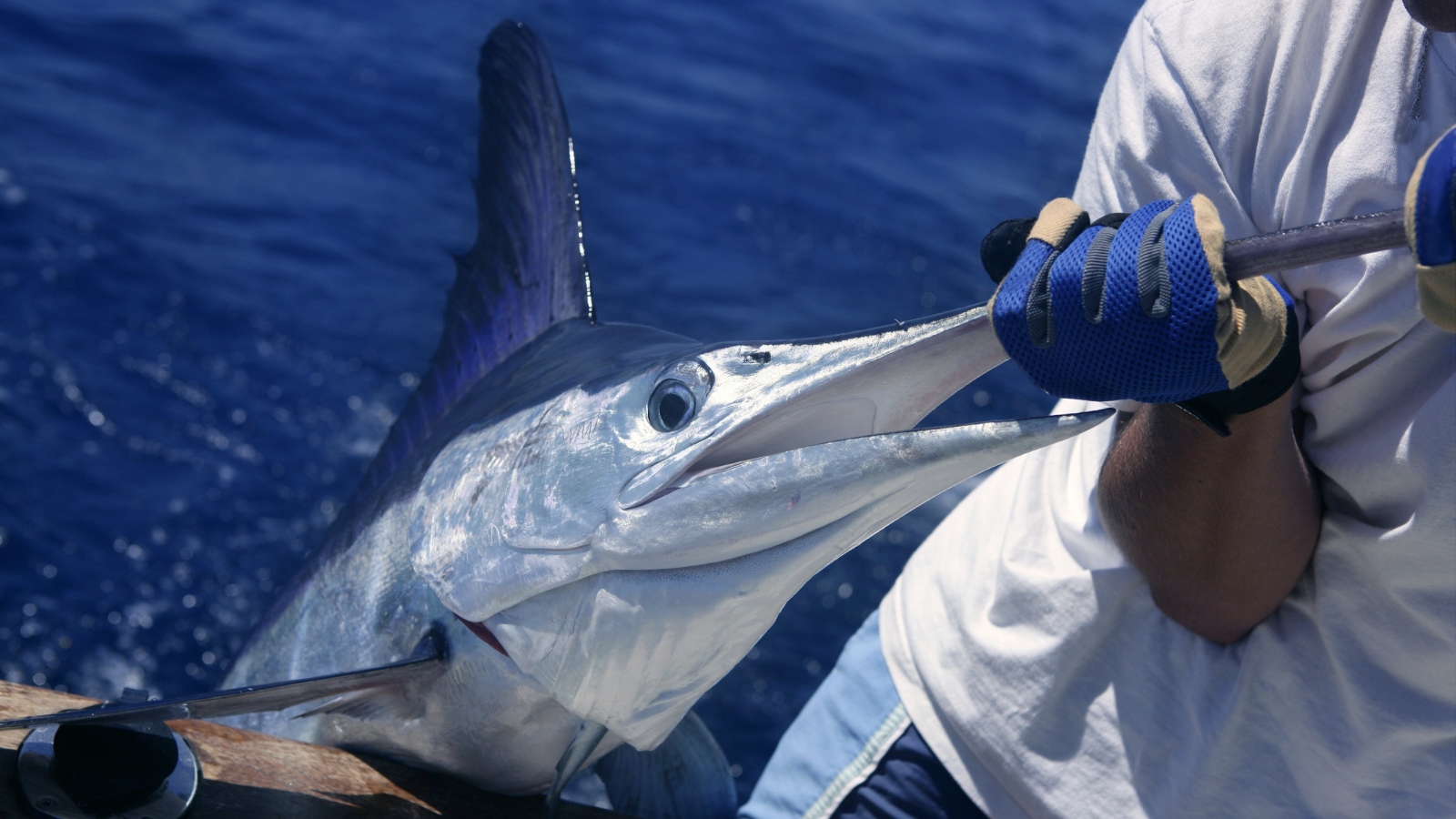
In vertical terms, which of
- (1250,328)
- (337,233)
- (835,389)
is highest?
(1250,328)

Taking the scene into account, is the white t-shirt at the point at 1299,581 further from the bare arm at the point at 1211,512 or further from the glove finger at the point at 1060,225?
the glove finger at the point at 1060,225

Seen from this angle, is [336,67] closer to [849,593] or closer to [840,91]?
[840,91]

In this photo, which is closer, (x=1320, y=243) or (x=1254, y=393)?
(x=1320, y=243)

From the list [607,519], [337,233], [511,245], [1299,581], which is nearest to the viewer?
[607,519]

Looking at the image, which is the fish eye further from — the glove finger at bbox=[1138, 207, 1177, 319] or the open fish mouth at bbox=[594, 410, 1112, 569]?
the glove finger at bbox=[1138, 207, 1177, 319]

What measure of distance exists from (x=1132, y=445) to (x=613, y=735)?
73cm

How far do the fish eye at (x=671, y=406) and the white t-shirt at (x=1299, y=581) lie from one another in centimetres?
57

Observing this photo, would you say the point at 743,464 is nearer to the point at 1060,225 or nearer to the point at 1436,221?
the point at 1060,225

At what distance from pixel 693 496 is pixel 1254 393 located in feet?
1.85

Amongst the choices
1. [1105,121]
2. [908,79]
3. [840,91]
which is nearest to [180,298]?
[1105,121]

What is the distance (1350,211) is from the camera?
1.20 m

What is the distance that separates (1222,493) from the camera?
4.30 feet

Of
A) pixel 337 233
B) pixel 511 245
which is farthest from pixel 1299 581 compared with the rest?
pixel 337 233

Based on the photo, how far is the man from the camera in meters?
1.06
